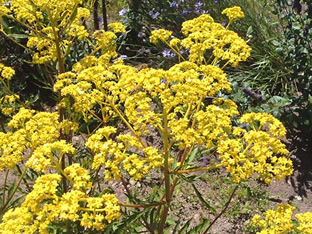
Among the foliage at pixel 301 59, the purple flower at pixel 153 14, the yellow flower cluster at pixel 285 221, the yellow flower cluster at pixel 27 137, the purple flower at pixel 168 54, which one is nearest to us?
the yellow flower cluster at pixel 285 221

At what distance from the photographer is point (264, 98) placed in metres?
3.89

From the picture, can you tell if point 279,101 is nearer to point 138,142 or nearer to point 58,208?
point 138,142

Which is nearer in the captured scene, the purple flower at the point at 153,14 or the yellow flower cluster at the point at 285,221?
the yellow flower cluster at the point at 285,221

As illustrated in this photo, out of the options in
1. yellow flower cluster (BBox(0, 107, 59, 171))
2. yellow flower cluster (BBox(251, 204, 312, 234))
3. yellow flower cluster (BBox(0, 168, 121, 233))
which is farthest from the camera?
yellow flower cluster (BBox(0, 107, 59, 171))

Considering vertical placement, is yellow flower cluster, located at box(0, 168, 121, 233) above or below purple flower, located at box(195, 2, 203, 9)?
below

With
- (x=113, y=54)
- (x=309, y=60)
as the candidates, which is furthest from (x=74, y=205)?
(x=309, y=60)

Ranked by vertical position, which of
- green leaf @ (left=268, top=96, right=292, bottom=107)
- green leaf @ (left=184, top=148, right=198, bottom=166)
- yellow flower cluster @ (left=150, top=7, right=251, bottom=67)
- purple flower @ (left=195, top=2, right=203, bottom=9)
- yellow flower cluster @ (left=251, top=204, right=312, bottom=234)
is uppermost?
purple flower @ (left=195, top=2, right=203, bottom=9)

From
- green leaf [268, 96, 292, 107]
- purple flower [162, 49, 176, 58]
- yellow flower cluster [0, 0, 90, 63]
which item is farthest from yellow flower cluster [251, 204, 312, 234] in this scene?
purple flower [162, 49, 176, 58]

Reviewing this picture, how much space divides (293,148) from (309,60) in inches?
34.0

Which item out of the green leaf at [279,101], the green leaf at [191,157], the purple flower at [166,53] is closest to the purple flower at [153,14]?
the purple flower at [166,53]

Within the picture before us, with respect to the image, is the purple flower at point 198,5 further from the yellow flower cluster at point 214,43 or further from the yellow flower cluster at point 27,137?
the yellow flower cluster at point 27,137

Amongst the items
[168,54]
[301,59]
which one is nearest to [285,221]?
[301,59]

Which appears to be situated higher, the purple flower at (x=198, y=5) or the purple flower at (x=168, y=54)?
the purple flower at (x=198, y=5)

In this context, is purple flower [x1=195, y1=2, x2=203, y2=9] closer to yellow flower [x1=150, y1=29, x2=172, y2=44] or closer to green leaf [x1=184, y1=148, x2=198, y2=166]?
yellow flower [x1=150, y1=29, x2=172, y2=44]
